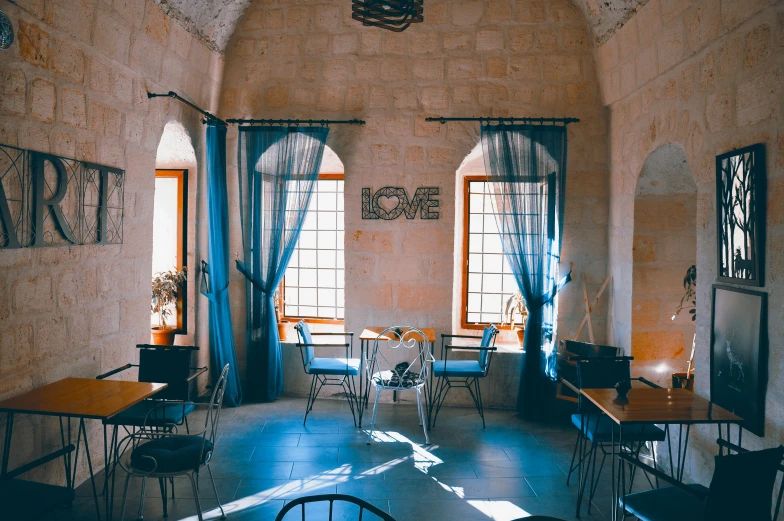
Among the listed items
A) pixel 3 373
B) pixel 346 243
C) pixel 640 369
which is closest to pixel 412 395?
pixel 346 243

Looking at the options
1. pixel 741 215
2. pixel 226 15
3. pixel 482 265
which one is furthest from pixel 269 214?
pixel 741 215

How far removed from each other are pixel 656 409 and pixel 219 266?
3.99 m

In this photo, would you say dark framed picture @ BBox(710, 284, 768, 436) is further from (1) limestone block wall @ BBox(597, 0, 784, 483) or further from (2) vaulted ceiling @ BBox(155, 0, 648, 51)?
(2) vaulted ceiling @ BBox(155, 0, 648, 51)

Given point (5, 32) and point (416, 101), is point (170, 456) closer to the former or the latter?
point (5, 32)

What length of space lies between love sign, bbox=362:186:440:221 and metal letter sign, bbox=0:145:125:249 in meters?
2.29

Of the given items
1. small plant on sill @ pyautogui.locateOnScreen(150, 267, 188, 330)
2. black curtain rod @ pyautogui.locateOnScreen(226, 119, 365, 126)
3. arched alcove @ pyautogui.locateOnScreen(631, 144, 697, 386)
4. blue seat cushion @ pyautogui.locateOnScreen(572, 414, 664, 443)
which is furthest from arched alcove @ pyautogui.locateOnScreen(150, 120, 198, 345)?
arched alcove @ pyautogui.locateOnScreen(631, 144, 697, 386)

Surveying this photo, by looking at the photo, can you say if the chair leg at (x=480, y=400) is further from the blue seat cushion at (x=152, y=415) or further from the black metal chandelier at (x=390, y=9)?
the black metal chandelier at (x=390, y=9)

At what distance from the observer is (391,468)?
4312 millimetres

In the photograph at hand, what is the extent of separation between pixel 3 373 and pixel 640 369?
14.7 feet

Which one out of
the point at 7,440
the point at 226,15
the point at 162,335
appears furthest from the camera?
the point at 162,335

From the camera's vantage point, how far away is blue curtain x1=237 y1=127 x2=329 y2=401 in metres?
5.80

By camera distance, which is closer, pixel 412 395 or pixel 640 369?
pixel 640 369

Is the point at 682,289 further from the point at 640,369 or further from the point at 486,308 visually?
the point at 486,308

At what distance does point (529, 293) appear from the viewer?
18.4ft
